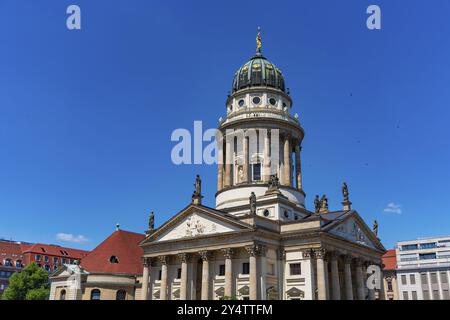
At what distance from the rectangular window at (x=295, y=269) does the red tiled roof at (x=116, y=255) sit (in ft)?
92.9

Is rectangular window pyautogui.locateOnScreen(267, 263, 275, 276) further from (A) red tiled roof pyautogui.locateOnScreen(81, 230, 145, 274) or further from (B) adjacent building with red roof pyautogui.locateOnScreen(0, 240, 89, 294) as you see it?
(B) adjacent building with red roof pyautogui.locateOnScreen(0, 240, 89, 294)

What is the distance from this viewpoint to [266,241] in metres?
51.3

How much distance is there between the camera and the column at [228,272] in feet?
163

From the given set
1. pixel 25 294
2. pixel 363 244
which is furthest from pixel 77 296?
pixel 363 244

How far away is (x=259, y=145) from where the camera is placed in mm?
66062

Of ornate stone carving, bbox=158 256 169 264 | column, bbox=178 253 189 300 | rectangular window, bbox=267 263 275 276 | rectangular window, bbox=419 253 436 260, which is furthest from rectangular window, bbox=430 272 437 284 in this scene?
ornate stone carving, bbox=158 256 169 264

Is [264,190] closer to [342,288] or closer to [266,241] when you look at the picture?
[266,241]

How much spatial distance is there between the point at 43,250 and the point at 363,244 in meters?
81.4

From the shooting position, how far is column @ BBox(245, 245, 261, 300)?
156 ft

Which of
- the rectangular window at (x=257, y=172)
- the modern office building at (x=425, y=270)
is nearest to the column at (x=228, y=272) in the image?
the rectangular window at (x=257, y=172)

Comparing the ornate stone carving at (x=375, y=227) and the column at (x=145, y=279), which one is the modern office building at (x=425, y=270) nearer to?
the ornate stone carving at (x=375, y=227)

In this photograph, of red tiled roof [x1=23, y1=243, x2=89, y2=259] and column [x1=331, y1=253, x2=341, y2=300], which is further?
red tiled roof [x1=23, y1=243, x2=89, y2=259]

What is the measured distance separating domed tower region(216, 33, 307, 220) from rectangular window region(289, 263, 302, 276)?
7832 mm
